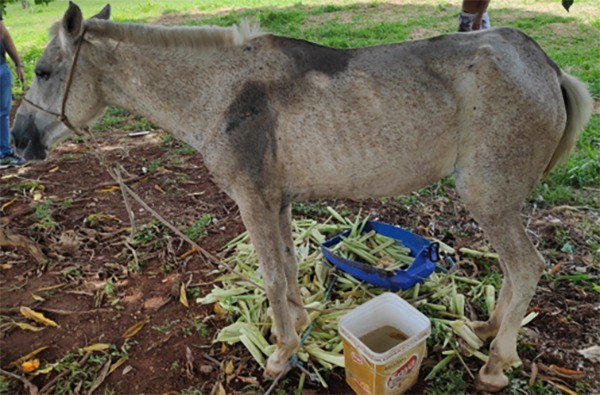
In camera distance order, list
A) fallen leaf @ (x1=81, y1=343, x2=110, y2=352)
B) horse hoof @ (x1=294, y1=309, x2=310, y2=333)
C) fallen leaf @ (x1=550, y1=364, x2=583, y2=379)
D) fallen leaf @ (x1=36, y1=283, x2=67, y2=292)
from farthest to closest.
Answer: fallen leaf @ (x1=36, y1=283, x2=67, y2=292)
horse hoof @ (x1=294, y1=309, x2=310, y2=333)
fallen leaf @ (x1=81, y1=343, x2=110, y2=352)
fallen leaf @ (x1=550, y1=364, x2=583, y2=379)

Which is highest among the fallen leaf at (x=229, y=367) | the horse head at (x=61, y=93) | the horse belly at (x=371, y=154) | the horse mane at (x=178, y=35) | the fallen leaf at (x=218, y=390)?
the horse mane at (x=178, y=35)

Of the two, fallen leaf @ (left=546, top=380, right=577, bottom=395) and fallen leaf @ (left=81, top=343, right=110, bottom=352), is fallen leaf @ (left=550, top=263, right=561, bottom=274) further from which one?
fallen leaf @ (left=81, top=343, right=110, bottom=352)

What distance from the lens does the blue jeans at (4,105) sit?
6.69 m

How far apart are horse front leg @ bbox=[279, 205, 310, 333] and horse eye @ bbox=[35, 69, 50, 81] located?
183 centimetres

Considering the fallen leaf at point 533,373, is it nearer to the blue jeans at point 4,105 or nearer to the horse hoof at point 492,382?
the horse hoof at point 492,382

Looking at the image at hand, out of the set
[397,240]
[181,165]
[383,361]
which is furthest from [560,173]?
[181,165]

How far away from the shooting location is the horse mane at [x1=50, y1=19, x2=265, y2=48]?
2992 mm

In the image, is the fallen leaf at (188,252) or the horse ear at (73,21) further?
the fallen leaf at (188,252)

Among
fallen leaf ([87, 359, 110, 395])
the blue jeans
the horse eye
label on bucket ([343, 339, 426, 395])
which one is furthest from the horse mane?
the blue jeans

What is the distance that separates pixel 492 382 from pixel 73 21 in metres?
3.60

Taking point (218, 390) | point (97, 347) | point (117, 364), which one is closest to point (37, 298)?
point (97, 347)

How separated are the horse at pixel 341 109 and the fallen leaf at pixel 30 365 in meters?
1.85

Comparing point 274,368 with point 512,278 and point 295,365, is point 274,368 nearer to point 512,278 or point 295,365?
point 295,365

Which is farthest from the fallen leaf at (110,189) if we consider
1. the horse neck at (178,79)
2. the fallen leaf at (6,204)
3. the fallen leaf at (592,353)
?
the fallen leaf at (592,353)
